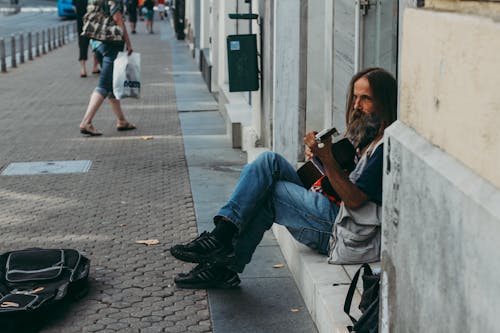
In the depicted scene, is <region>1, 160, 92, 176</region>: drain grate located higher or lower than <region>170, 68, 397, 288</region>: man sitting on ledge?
lower

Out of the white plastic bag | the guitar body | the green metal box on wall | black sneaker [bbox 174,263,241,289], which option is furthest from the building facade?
the white plastic bag

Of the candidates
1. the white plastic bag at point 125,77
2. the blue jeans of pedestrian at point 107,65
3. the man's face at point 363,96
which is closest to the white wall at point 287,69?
the man's face at point 363,96

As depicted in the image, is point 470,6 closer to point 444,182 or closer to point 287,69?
point 444,182

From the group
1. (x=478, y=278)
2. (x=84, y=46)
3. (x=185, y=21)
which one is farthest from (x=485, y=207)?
(x=185, y=21)

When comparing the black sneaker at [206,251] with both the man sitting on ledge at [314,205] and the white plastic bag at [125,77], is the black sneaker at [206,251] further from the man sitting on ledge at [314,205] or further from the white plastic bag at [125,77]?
the white plastic bag at [125,77]

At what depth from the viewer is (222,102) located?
44.4 ft

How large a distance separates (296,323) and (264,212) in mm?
671

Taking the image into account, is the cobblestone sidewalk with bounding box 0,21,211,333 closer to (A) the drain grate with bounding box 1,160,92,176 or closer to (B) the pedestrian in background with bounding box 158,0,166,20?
(A) the drain grate with bounding box 1,160,92,176

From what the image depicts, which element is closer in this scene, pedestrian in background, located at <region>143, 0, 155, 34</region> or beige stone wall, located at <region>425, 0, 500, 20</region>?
beige stone wall, located at <region>425, 0, 500, 20</region>

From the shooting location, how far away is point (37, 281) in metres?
5.44

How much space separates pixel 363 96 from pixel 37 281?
6.37ft

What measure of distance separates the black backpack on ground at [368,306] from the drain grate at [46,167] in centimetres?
572

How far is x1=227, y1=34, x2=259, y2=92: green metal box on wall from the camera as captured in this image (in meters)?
9.56

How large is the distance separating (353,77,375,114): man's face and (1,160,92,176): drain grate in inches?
198
